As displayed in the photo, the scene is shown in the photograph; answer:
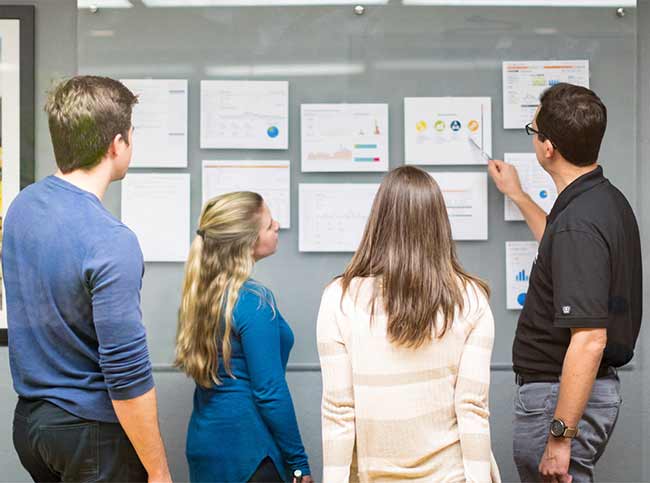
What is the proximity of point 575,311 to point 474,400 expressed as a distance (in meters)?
0.43

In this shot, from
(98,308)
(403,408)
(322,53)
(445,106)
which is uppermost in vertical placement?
(322,53)

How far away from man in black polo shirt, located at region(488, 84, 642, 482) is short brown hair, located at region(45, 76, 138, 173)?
3.81ft

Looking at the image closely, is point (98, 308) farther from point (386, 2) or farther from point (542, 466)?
point (386, 2)

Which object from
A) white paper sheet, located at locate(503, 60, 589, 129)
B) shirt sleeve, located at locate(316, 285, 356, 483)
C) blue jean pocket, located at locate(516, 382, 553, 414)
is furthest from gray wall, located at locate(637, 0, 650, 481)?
shirt sleeve, located at locate(316, 285, 356, 483)

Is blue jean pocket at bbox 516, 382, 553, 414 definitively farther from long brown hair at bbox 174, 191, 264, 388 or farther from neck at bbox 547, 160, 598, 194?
long brown hair at bbox 174, 191, 264, 388

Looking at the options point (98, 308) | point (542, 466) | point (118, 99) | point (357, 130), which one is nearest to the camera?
point (98, 308)

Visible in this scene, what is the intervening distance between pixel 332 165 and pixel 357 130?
144 millimetres

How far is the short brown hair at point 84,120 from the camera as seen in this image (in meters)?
1.73

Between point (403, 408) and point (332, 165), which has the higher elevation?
point (332, 165)

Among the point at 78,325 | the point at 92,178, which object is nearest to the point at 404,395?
the point at 78,325

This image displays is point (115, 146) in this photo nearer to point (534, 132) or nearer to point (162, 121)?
point (162, 121)

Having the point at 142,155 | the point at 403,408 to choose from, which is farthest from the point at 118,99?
the point at 403,408

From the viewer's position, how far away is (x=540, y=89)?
8.51 ft

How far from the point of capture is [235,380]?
210 centimetres
